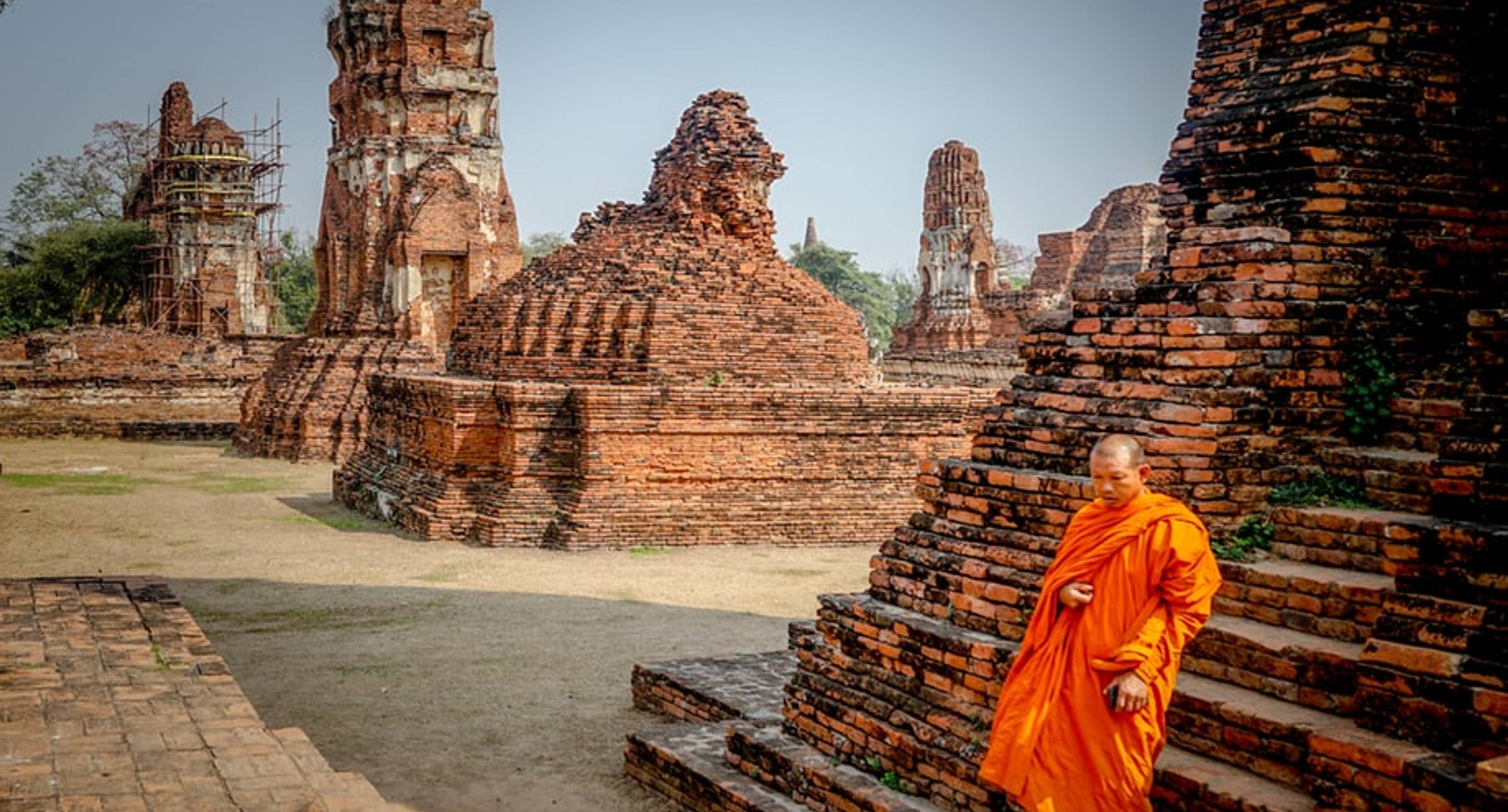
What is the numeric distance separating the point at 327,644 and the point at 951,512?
514cm

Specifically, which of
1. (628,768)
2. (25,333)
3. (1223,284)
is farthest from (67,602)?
(25,333)

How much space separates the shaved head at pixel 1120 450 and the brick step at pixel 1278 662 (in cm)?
80

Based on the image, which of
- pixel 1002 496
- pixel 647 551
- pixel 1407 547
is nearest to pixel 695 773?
pixel 1002 496

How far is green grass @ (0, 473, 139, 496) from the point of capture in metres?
17.1

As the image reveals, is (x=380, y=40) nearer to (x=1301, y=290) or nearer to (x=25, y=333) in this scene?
(x=25, y=333)

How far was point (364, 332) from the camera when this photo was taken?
22.9 m

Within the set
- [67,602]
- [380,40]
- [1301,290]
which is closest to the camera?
[1301,290]

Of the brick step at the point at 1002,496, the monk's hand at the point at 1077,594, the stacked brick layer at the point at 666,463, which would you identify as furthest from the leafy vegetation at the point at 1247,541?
the stacked brick layer at the point at 666,463

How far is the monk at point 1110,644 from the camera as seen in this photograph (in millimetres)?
3953

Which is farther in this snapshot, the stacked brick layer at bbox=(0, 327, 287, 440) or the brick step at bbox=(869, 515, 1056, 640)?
the stacked brick layer at bbox=(0, 327, 287, 440)

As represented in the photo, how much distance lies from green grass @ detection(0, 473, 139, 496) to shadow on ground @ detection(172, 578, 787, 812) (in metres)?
6.72

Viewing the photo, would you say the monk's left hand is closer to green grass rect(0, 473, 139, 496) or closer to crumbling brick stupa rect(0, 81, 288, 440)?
green grass rect(0, 473, 139, 496)

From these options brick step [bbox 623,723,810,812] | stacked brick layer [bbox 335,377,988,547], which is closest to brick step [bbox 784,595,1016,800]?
brick step [bbox 623,723,810,812]

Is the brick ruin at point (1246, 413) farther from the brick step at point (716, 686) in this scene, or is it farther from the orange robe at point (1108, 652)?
the brick step at point (716, 686)
